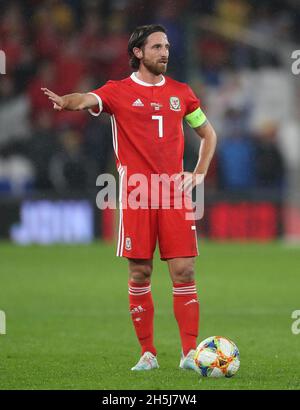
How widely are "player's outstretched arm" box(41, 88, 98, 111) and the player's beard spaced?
439mm

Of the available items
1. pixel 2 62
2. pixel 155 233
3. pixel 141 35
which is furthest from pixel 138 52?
pixel 2 62

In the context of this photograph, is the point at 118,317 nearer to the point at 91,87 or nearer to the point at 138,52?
the point at 138,52

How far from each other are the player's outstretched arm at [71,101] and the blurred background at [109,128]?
10.4 metres

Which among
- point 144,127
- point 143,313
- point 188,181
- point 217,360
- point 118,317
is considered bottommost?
point 118,317

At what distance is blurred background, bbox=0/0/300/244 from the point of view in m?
18.0

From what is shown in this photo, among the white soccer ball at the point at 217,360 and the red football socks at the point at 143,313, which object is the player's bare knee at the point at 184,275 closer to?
the red football socks at the point at 143,313

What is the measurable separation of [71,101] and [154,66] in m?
0.66

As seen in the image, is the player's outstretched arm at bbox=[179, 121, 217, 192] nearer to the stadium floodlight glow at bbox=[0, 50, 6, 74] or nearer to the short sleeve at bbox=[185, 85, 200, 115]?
the short sleeve at bbox=[185, 85, 200, 115]

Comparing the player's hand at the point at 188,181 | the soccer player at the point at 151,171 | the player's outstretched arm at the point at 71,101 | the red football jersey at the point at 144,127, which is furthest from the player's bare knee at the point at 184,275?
the player's outstretched arm at the point at 71,101

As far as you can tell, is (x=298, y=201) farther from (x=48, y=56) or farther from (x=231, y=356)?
(x=231, y=356)

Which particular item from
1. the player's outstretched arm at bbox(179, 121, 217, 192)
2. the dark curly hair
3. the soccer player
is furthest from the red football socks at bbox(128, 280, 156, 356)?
the dark curly hair

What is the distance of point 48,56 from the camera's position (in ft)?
61.8

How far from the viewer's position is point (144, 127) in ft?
23.4
